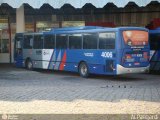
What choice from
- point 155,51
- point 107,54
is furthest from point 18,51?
point 107,54

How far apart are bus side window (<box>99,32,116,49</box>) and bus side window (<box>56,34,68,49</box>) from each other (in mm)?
3286

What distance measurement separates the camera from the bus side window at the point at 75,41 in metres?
23.4

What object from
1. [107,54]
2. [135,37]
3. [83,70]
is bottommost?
[83,70]

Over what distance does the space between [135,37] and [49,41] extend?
21.3 ft

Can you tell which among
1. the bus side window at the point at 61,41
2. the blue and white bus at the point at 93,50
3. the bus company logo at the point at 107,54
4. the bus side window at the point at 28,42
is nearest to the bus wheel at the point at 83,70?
the blue and white bus at the point at 93,50

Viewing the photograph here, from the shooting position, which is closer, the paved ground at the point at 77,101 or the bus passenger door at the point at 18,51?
the paved ground at the point at 77,101

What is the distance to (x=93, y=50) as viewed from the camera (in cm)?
2231

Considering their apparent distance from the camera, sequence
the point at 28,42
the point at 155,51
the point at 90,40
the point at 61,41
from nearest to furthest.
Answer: the point at 90,40, the point at 155,51, the point at 61,41, the point at 28,42

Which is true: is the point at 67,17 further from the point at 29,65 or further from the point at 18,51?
the point at 29,65

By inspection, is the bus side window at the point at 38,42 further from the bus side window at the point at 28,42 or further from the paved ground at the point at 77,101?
the paved ground at the point at 77,101

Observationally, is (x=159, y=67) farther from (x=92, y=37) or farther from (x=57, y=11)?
(x=57, y=11)

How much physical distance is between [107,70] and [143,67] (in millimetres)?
1793

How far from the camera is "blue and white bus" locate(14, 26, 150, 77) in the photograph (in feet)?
68.6

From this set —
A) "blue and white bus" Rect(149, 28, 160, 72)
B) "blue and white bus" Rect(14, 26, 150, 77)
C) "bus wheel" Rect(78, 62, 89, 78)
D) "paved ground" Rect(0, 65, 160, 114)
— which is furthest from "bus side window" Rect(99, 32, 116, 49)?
"paved ground" Rect(0, 65, 160, 114)
